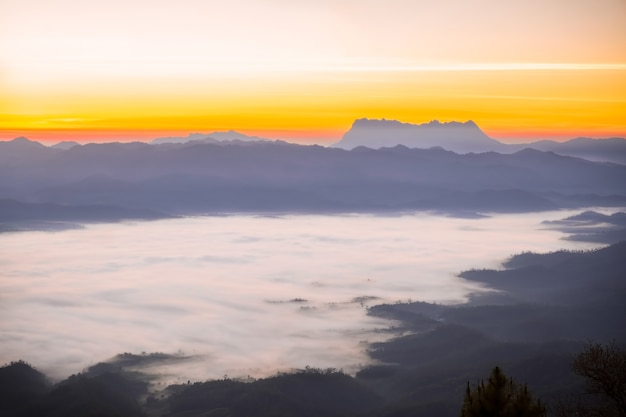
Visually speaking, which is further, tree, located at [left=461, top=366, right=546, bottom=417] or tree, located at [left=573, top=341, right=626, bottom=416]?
tree, located at [left=573, top=341, right=626, bottom=416]

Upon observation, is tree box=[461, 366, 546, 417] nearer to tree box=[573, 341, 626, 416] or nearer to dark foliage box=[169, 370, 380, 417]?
tree box=[573, 341, 626, 416]

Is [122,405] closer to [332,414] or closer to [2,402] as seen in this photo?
[2,402]

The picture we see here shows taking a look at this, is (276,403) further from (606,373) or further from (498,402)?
(498,402)

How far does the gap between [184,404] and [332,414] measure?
150 ft

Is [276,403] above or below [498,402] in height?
below

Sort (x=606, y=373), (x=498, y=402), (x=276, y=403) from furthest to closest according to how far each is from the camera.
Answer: (x=276, y=403) < (x=606, y=373) < (x=498, y=402)

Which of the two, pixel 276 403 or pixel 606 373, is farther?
pixel 276 403

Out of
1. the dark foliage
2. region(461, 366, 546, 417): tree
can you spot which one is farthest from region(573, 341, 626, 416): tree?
the dark foliage

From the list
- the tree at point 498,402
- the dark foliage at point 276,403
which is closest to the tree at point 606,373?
the tree at point 498,402

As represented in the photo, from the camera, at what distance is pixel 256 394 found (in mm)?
191125

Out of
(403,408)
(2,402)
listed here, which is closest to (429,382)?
(403,408)

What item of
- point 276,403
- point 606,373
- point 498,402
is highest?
point 498,402

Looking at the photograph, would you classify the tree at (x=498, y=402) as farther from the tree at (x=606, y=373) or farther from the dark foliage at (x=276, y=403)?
the dark foliage at (x=276, y=403)

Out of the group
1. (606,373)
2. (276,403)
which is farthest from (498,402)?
(276,403)
